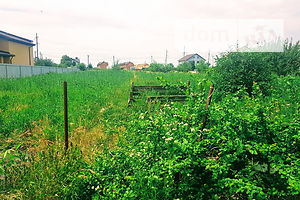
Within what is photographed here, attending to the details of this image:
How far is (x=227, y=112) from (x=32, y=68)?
26290 mm

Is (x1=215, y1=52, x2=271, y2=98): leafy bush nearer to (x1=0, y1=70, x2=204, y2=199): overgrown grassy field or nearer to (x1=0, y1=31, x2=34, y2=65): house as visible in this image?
(x1=0, y1=70, x2=204, y2=199): overgrown grassy field

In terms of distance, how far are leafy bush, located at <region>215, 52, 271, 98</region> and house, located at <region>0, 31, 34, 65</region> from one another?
27691 millimetres

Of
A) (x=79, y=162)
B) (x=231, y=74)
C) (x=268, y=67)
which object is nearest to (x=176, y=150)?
(x=79, y=162)

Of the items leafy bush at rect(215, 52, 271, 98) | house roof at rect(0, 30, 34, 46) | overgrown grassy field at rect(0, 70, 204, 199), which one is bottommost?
overgrown grassy field at rect(0, 70, 204, 199)

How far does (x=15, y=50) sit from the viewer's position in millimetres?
29797

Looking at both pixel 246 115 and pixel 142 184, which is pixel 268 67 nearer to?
pixel 246 115

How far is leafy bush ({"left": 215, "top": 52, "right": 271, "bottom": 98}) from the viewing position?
740 centimetres

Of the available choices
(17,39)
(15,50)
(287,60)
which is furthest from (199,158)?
(17,39)

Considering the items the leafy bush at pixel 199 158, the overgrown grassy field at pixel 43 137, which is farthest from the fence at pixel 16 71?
the leafy bush at pixel 199 158

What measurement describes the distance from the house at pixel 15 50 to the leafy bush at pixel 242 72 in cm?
2769

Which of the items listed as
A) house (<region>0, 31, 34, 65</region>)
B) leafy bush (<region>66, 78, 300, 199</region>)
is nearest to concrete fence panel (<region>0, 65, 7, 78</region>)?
house (<region>0, 31, 34, 65</region>)

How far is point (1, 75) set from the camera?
1686cm

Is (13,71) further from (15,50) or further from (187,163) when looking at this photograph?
(187,163)

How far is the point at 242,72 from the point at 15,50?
3284cm
